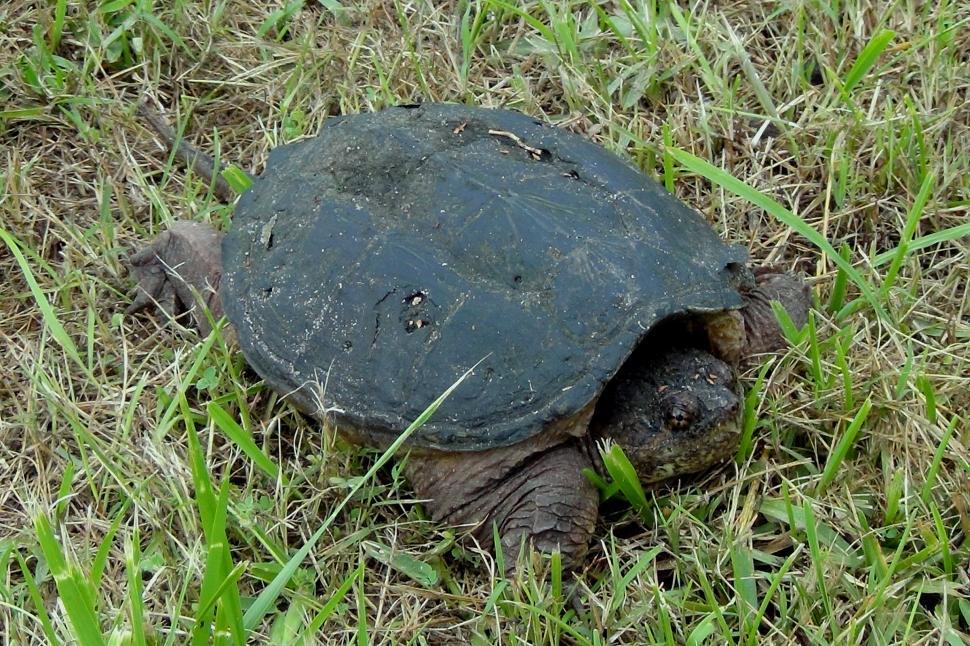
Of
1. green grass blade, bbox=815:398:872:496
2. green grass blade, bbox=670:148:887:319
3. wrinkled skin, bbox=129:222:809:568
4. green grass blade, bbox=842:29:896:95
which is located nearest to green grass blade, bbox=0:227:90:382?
wrinkled skin, bbox=129:222:809:568

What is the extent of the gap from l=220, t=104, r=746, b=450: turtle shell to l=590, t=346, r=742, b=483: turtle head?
177 mm

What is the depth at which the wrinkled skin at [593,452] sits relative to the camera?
8.48ft

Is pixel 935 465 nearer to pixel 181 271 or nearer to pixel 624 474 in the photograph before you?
pixel 624 474

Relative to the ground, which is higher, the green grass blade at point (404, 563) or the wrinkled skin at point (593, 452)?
the wrinkled skin at point (593, 452)

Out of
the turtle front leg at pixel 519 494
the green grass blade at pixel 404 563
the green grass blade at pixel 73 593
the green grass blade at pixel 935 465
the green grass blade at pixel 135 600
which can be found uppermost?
the green grass blade at pixel 73 593

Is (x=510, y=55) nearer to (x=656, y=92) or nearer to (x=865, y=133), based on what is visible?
(x=656, y=92)

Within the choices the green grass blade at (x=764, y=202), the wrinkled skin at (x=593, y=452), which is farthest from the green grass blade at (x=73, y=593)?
the green grass blade at (x=764, y=202)

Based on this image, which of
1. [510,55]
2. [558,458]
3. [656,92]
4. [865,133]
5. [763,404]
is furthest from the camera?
[510,55]

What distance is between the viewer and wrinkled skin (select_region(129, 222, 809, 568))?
2.59 m

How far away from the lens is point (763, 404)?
286cm

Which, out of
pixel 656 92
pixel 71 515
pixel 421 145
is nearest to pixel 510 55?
pixel 656 92

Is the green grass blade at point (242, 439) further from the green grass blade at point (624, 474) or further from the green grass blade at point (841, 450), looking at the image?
the green grass blade at point (841, 450)

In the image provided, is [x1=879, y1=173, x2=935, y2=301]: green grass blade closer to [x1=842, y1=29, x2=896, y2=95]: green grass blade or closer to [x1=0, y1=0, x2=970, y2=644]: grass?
[x1=0, y1=0, x2=970, y2=644]: grass

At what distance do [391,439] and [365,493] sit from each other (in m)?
0.19
